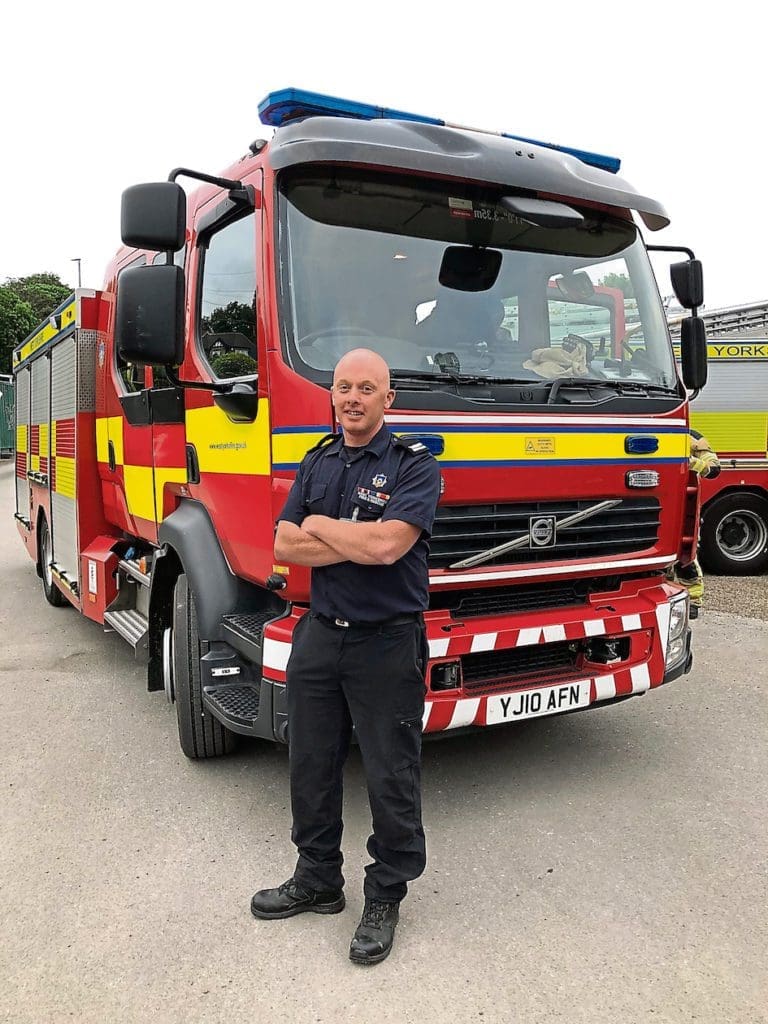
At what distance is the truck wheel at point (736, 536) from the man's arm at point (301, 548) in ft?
24.4

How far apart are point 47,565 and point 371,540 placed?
583 cm

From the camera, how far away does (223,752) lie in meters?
4.16

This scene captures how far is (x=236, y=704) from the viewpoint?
11.3 ft

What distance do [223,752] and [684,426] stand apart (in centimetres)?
260

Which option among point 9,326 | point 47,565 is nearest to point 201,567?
point 47,565

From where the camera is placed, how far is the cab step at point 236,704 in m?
3.30

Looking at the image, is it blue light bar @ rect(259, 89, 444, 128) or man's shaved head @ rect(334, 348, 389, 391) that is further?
blue light bar @ rect(259, 89, 444, 128)

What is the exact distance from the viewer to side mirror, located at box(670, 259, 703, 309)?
4148 millimetres

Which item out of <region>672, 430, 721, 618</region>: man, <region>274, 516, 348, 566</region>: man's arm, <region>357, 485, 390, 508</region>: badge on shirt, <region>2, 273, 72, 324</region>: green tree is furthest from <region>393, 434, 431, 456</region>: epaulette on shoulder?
<region>2, 273, 72, 324</region>: green tree

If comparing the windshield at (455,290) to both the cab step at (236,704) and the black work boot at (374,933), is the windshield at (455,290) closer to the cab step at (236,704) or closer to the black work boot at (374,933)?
the cab step at (236,704)

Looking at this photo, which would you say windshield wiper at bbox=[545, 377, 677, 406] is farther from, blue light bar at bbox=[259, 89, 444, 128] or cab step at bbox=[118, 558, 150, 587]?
cab step at bbox=[118, 558, 150, 587]

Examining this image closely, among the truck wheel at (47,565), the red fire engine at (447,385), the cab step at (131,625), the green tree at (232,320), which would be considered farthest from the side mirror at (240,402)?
the truck wheel at (47,565)

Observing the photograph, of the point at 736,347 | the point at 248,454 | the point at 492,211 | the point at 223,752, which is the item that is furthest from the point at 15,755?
the point at 736,347

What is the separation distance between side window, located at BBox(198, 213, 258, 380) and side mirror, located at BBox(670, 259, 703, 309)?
6.78 feet
